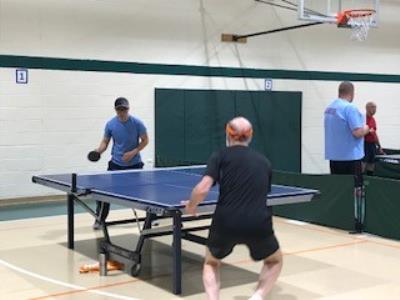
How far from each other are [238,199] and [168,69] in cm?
776

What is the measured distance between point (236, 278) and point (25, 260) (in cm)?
225

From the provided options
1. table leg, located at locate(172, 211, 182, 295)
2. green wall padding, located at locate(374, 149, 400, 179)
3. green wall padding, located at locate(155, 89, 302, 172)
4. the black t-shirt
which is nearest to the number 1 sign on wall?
green wall padding, located at locate(155, 89, 302, 172)

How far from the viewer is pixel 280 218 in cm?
888

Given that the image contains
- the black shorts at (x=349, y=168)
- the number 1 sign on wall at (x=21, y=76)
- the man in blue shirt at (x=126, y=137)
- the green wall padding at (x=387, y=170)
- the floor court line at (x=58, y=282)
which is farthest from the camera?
the green wall padding at (x=387, y=170)

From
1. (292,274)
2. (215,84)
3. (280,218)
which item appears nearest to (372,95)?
(215,84)

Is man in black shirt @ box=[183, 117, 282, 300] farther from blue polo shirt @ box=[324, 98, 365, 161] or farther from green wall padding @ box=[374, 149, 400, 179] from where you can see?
green wall padding @ box=[374, 149, 400, 179]

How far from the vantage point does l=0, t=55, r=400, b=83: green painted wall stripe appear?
10.3m

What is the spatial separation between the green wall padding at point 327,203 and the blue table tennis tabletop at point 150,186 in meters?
1.62

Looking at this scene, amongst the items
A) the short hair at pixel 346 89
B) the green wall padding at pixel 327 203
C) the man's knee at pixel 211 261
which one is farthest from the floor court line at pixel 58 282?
the short hair at pixel 346 89

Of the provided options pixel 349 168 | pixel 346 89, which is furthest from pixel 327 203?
pixel 346 89

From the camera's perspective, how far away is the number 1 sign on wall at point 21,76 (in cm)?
1017

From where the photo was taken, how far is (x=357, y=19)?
1060cm

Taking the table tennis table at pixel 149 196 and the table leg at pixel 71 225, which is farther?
the table leg at pixel 71 225

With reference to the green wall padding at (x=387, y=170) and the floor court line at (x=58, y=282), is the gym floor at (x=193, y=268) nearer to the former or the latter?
the floor court line at (x=58, y=282)
